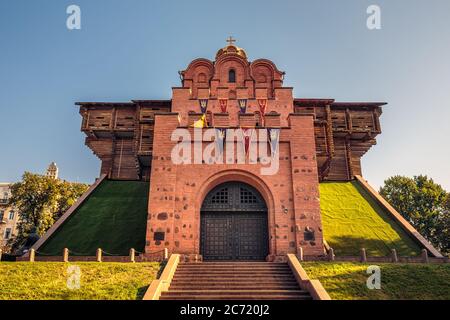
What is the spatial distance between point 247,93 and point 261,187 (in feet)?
29.3

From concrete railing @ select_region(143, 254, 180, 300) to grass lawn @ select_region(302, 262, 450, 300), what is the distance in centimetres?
562

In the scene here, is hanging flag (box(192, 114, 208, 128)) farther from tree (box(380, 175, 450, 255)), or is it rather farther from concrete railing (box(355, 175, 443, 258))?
tree (box(380, 175, 450, 255))

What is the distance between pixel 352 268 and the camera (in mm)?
15086

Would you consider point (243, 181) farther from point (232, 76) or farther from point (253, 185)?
point (232, 76)

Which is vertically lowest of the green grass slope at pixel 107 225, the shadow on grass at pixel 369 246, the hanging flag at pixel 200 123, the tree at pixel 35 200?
the shadow on grass at pixel 369 246

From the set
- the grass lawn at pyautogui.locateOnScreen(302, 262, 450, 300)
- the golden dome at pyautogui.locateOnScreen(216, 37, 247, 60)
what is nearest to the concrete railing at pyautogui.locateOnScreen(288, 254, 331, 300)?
the grass lawn at pyautogui.locateOnScreen(302, 262, 450, 300)

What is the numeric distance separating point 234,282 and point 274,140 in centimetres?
874

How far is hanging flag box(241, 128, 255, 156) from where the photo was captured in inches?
786

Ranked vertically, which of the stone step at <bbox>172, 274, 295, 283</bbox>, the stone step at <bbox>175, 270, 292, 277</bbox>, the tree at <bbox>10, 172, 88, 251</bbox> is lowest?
the stone step at <bbox>172, 274, 295, 283</bbox>

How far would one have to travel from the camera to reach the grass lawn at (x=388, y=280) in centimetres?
1269

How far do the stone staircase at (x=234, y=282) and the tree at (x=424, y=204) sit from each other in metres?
23.0

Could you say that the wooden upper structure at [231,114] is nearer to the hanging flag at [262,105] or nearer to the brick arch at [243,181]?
the hanging flag at [262,105]

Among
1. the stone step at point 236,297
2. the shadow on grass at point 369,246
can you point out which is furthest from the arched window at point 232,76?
the stone step at point 236,297

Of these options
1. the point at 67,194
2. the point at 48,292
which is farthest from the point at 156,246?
the point at 67,194
